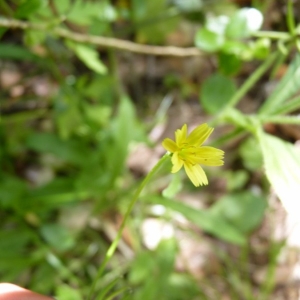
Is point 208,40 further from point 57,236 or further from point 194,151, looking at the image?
point 57,236

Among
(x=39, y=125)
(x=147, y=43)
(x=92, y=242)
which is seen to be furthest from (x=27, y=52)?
(x=92, y=242)

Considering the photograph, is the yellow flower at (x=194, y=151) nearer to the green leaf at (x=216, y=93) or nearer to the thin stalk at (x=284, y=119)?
the thin stalk at (x=284, y=119)

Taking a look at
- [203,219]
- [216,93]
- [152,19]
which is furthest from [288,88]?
[152,19]

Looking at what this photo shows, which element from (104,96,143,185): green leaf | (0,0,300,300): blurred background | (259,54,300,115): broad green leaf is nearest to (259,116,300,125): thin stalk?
(259,54,300,115): broad green leaf

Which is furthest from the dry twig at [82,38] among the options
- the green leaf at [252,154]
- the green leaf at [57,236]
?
the green leaf at [57,236]

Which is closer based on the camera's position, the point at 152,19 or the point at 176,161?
the point at 176,161
